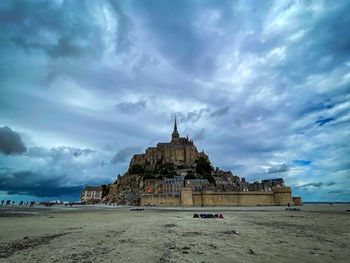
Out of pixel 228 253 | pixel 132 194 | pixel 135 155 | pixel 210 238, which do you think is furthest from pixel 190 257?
pixel 135 155

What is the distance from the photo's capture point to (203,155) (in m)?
89.2

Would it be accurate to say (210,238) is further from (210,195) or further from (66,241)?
(210,195)

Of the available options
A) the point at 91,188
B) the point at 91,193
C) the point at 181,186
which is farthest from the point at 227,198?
the point at 91,188

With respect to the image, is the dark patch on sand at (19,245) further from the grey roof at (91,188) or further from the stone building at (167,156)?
the grey roof at (91,188)

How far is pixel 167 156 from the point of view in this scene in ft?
268

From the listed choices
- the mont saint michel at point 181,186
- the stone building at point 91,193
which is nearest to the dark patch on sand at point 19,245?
the mont saint michel at point 181,186

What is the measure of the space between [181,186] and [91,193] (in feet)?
142

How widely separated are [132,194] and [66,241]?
53046 mm

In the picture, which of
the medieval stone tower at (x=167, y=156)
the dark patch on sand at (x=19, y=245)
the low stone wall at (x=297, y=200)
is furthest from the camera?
the medieval stone tower at (x=167, y=156)

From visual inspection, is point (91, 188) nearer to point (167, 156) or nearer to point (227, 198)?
point (167, 156)

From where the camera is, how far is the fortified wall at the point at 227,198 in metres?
42.7

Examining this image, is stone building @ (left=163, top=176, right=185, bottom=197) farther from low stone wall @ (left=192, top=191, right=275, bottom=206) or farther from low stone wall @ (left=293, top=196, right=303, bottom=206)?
low stone wall @ (left=293, top=196, right=303, bottom=206)

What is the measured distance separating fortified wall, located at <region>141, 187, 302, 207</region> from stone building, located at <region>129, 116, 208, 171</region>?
34.2m

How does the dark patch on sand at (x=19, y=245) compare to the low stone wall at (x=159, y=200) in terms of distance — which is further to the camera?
the low stone wall at (x=159, y=200)
